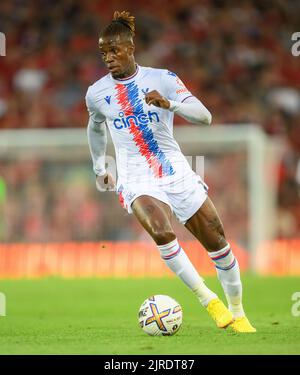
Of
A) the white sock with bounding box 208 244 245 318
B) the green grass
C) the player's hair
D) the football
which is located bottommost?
the green grass

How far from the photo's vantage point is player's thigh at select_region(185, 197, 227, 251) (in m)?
8.06

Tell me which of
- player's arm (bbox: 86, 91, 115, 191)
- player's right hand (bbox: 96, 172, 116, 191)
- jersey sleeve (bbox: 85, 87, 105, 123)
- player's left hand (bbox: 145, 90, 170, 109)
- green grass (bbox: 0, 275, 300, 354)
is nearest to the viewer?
green grass (bbox: 0, 275, 300, 354)

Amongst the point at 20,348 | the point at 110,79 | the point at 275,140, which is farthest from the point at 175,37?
the point at 20,348

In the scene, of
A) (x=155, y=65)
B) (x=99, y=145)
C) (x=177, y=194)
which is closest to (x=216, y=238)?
(x=177, y=194)

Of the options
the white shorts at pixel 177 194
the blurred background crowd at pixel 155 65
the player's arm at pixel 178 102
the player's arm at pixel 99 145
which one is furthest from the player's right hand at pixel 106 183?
the blurred background crowd at pixel 155 65

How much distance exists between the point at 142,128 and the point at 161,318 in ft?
5.40

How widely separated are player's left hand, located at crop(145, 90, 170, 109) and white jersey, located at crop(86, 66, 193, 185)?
494 mm

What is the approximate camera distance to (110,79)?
8.41 m

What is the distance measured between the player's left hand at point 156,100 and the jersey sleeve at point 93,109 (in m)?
0.94

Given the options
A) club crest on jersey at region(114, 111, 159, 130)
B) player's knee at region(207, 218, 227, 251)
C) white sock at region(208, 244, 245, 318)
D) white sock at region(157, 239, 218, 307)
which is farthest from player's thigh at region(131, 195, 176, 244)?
club crest on jersey at region(114, 111, 159, 130)

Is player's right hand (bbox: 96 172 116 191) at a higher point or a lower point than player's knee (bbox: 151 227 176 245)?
higher

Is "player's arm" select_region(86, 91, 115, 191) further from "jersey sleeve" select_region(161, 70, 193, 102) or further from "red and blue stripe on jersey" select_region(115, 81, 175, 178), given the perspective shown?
"jersey sleeve" select_region(161, 70, 193, 102)

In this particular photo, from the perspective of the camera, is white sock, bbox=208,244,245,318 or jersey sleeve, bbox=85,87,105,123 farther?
jersey sleeve, bbox=85,87,105,123

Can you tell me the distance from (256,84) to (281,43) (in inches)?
57.2
